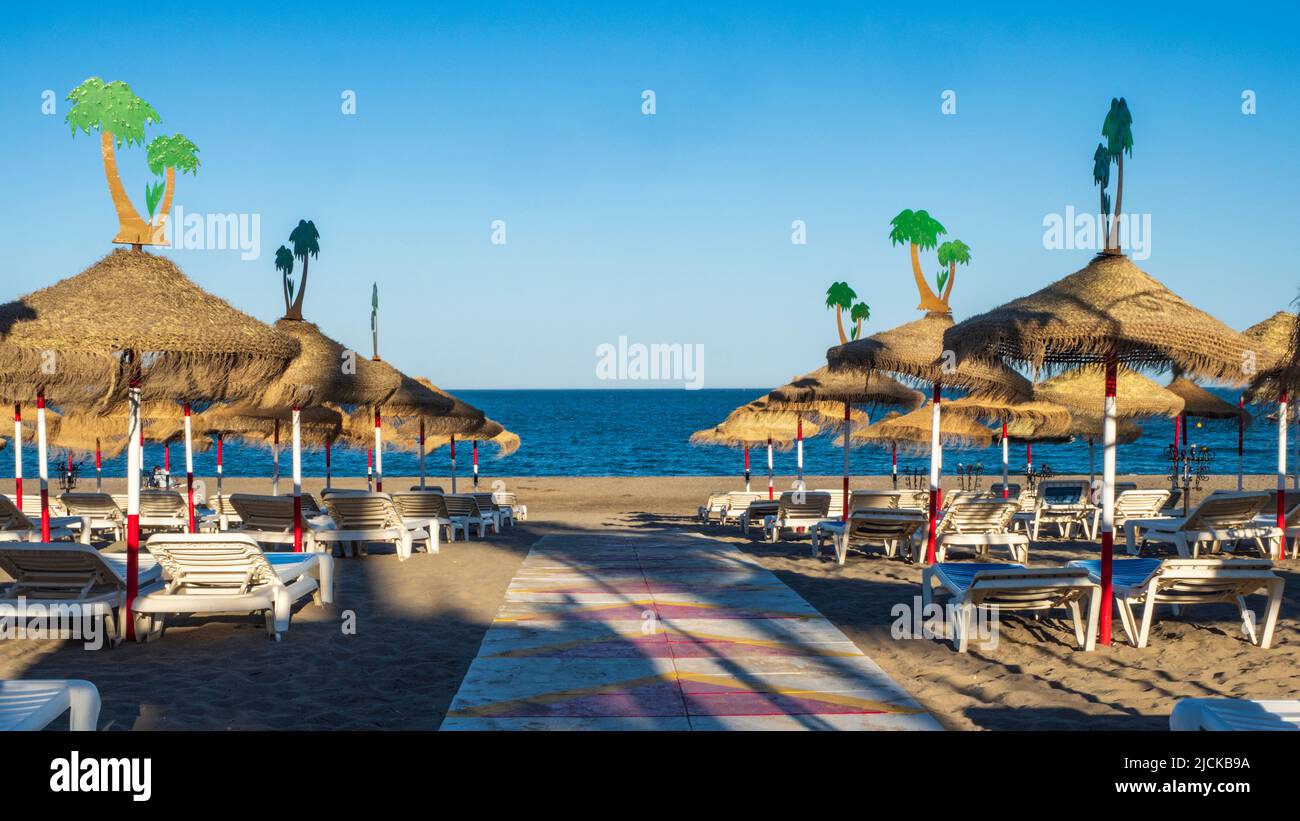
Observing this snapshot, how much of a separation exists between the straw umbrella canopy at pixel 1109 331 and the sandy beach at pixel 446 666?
3.00ft

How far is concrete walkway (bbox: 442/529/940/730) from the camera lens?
5328 millimetres

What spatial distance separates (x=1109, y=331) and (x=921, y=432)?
12.4 m

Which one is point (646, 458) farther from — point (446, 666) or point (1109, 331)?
point (446, 666)

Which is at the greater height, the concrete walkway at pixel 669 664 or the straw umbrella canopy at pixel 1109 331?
the straw umbrella canopy at pixel 1109 331

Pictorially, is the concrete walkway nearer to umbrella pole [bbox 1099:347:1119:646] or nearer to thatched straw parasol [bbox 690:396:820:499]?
umbrella pole [bbox 1099:347:1119:646]

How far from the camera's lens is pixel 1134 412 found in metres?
16.2

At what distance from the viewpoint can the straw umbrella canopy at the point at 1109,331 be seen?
738cm

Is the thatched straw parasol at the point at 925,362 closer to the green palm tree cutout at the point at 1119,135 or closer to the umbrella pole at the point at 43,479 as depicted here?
the green palm tree cutout at the point at 1119,135

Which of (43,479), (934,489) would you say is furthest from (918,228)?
(43,479)

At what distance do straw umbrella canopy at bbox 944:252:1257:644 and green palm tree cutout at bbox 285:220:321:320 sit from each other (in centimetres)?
807

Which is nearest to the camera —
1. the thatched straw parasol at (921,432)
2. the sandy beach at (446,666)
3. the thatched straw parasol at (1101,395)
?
the sandy beach at (446,666)

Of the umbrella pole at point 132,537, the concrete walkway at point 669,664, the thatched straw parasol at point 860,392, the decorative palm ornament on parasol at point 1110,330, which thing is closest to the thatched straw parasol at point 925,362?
the thatched straw parasol at point 860,392
